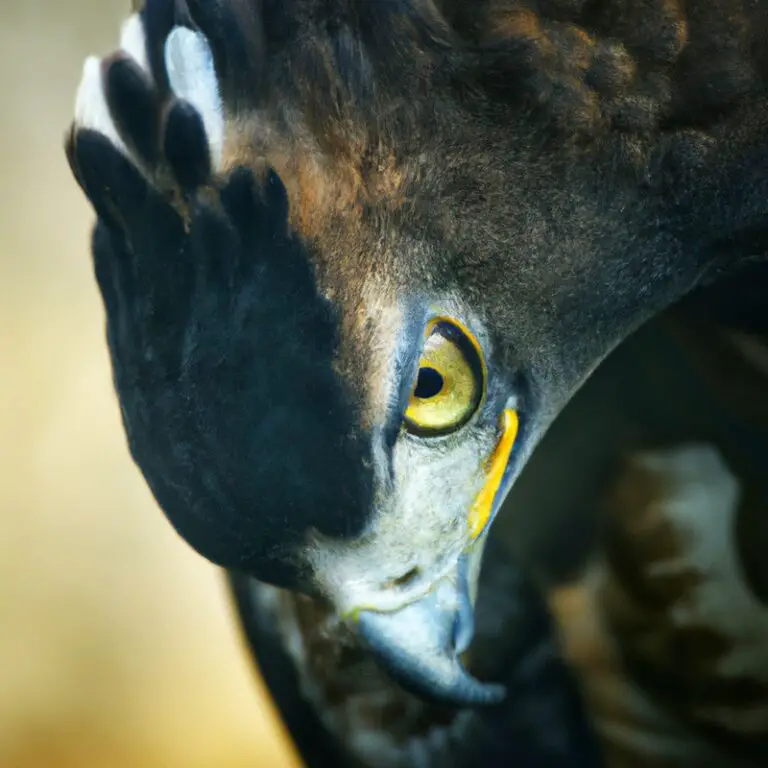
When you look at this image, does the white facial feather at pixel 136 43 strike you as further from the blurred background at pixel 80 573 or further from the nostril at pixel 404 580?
the blurred background at pixel 80 573

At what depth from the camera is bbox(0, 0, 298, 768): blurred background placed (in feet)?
3.24

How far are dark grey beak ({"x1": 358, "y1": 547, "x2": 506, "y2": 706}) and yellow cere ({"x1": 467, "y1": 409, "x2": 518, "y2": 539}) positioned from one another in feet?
0.08

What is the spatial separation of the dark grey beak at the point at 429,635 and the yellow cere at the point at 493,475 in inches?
0.9

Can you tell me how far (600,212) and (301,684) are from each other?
1.61 ft

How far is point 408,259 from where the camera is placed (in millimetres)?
415

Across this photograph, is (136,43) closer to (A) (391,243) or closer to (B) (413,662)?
(A) (391,243)

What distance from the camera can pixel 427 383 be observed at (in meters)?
0.42

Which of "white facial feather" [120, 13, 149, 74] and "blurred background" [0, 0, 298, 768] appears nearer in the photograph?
"white facial feather" [120, 13, 149, 74]

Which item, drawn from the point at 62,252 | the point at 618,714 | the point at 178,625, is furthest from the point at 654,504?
the point at 62,252

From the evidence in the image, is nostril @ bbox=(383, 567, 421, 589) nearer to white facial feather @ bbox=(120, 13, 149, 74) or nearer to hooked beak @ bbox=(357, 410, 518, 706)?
hooked beak @ bbox=(357, 410, 518, 706)

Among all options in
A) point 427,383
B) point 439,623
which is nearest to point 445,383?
point 427,383

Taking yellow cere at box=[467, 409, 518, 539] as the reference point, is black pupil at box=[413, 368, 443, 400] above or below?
above

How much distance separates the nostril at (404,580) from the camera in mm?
458

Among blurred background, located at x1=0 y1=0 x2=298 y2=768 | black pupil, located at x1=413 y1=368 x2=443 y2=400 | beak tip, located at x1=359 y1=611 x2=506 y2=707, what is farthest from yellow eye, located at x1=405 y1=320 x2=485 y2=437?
blurred background, located at x1=0 y1=0 x2=298 y2=768
